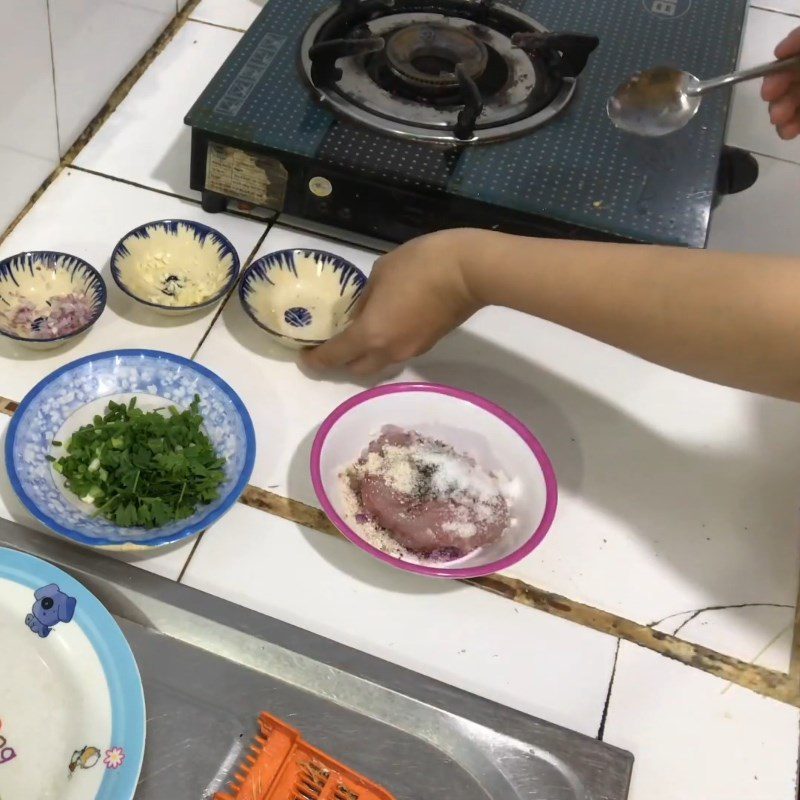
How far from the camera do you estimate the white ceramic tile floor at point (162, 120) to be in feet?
2.96

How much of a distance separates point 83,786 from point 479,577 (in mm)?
315

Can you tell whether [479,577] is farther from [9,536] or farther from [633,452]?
[9,536]

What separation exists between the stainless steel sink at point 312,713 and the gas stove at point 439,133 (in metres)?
0.42

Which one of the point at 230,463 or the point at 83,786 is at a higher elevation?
the point at 230,463

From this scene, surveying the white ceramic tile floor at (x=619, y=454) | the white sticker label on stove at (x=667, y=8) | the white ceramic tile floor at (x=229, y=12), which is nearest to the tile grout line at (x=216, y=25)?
the white ceramic tile floor at (x=229, y=12)

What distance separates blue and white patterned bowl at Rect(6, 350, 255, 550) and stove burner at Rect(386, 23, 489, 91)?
0.40 metres

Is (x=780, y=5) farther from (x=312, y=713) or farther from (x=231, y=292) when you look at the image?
(x=312, y=713)

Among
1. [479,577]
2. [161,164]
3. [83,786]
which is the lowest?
[83,786]

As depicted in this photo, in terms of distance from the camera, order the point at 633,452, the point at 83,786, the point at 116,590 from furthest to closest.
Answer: the point at 633,452 → the point at 116,590 → the point at 83,786

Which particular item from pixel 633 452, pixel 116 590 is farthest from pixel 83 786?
pixel 633 452

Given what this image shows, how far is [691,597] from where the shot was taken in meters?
0.67

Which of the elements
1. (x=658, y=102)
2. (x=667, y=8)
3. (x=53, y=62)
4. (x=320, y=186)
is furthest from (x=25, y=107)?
(x=667, y=8)

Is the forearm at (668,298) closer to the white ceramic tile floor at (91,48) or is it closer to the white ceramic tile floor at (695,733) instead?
the white ceramic tile floor at (695,733)

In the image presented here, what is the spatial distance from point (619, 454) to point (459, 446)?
0.16 meters
